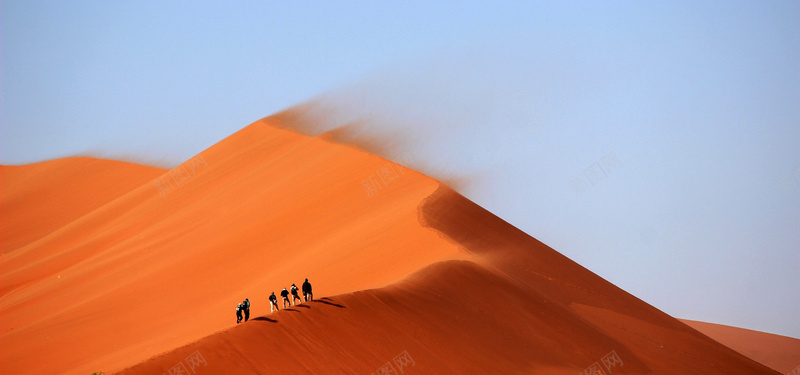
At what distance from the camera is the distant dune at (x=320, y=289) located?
49.0 feet

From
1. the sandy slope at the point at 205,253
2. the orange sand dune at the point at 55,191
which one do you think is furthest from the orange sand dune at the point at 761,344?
the orange sand dune at the point at 55,191

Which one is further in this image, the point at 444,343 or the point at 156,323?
the point at 156,323

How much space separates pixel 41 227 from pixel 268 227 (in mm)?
28059

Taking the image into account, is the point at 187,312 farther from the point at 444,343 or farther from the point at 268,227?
the point at 444,343

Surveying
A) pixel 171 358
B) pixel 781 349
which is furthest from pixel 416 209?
pixel 781 349

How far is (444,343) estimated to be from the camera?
640 inches

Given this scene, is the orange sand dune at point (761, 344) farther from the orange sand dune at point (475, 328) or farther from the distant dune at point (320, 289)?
the orange sand dune at point (475, 328)

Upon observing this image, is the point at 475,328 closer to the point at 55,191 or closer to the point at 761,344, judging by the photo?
the point at 761,344

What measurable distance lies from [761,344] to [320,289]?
38553mm

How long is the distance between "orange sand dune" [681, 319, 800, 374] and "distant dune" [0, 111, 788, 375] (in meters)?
19.7

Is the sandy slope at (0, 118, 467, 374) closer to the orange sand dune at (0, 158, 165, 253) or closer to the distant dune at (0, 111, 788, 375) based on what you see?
the distant dune at (0, 111, 788, 375)

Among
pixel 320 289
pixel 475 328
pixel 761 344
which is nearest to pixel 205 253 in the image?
pixel 320 289

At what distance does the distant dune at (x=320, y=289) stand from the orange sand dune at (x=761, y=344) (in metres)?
19.7

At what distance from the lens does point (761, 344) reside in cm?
4722
